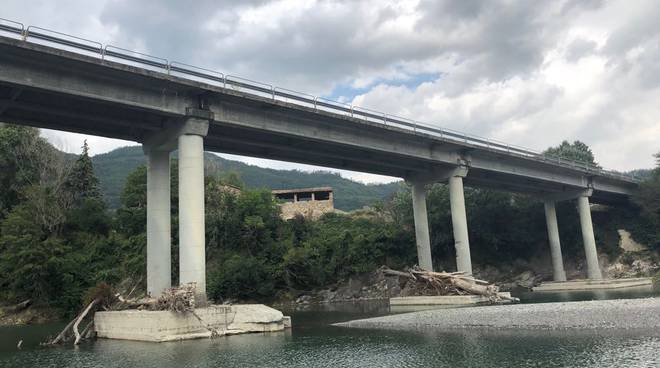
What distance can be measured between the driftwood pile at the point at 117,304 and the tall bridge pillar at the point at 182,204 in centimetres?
158

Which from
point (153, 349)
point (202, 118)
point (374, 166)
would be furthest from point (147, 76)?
point (374, 166)

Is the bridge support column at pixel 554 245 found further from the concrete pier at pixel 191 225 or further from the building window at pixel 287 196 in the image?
the concrete pier at pixel 191 225

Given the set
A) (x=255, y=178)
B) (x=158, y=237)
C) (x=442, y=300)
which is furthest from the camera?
(x=255, y=178)

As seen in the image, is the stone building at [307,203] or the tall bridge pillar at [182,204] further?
the stone building at [307,203]

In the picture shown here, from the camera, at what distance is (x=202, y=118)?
98.1ft

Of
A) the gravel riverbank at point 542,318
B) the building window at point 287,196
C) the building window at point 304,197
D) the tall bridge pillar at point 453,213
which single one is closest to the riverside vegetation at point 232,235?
the tall bridge pillar at point 453,213

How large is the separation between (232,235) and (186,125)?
31218mm

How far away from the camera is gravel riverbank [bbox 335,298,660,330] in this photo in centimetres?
2070

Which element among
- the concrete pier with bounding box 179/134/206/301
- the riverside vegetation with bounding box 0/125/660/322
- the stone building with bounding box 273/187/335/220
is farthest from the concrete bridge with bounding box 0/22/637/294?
the stone building with bounding box 273/187/335/220

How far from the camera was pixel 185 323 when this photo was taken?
24.4 m

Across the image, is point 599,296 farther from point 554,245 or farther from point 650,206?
point 650,206

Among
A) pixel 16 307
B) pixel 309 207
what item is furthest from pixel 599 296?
pixel 309 207

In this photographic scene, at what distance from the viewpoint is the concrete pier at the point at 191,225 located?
27.4m

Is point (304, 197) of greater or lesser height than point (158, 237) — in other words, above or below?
above
